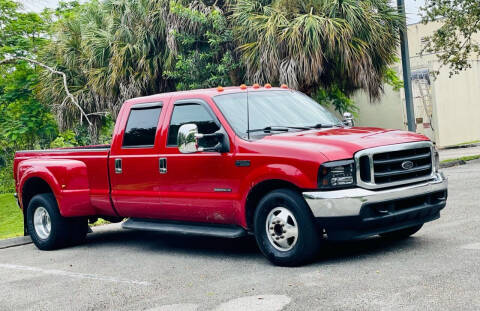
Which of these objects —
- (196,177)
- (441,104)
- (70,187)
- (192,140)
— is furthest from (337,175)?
(441,104)

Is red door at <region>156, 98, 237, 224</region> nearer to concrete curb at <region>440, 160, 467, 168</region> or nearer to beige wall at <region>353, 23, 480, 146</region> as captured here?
concrete curb at <region>440, 160, 467, 168</region>

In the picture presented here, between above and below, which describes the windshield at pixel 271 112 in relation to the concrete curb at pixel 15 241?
above

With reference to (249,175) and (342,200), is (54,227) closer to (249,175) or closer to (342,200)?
(249,175)

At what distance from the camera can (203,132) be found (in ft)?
27.7

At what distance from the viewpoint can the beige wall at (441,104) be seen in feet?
106

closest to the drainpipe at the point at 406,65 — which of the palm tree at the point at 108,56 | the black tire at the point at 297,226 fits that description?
the palm tree at the point at 108,56

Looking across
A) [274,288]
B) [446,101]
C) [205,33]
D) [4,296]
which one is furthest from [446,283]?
[446,101]

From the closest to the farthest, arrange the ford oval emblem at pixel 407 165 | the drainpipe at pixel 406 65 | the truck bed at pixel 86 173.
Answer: the ford oval emblem at pixel 407 165, the truck bed at pixel 86 173, the drainpipe at pixel 406 65

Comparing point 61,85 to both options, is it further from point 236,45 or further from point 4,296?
point 4,296

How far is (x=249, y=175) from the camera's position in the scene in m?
7.74

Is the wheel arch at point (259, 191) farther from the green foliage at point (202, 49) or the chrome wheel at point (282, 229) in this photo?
the green foliage at point (202, 49)

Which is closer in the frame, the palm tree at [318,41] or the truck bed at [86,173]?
the truck bed at [86,173]

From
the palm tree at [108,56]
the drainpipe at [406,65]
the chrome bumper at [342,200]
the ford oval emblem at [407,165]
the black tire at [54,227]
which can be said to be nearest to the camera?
the chrome bumper at [342,200]

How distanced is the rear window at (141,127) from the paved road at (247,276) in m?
1.40
